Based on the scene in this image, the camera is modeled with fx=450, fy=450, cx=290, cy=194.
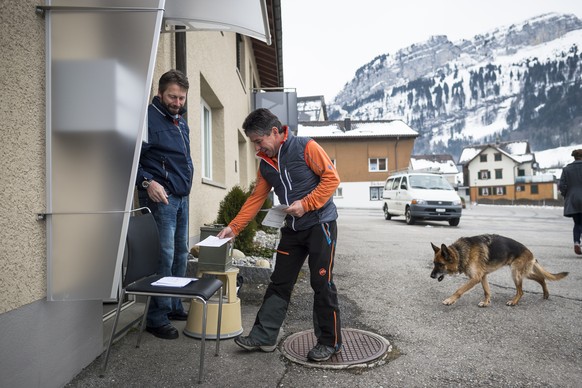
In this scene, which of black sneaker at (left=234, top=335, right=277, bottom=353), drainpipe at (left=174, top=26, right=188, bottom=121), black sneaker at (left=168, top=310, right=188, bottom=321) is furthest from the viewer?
drainpipe at (left=174, top=26, right=188, bottom=121)

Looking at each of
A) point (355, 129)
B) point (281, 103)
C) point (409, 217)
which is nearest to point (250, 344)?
point (281, 103)

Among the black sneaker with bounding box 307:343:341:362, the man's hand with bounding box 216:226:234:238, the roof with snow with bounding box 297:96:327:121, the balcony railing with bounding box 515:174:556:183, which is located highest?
the roof with snow with bounding box 297:96:327:121

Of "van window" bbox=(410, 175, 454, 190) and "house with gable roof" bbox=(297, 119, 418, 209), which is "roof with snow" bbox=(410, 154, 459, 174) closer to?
"house with gable roof" bbox=(297, 119, 418, 209)

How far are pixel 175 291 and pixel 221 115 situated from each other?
6579 millimetres

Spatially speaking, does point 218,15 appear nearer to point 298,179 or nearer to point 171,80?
point 171,80

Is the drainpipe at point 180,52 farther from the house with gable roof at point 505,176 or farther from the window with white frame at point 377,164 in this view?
the house with gable roof at point 505,176

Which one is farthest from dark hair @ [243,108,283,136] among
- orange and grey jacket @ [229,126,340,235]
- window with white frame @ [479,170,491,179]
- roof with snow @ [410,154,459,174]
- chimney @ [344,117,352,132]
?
window with white frame @ [479,170,491,179]

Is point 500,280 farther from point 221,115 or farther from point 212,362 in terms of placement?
point 221,115

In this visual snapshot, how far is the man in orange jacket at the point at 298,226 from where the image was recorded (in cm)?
322

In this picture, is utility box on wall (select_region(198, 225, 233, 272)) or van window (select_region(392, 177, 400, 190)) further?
van window (select_region(392, 177, 400, 190))

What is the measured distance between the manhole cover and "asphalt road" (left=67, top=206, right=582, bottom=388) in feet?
A: 0.26

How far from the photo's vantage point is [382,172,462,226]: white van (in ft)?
50.2

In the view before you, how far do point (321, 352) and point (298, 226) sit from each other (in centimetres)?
94

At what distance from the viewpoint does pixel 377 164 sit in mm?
43906
